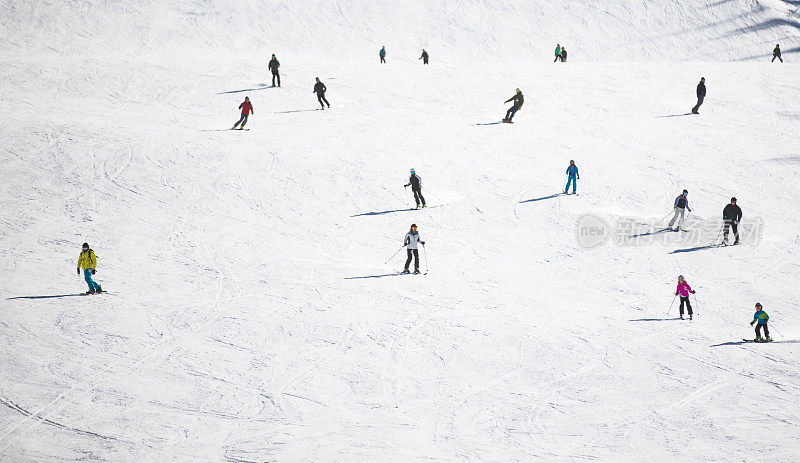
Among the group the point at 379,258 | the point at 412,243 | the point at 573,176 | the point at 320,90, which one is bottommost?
the point at 379,258

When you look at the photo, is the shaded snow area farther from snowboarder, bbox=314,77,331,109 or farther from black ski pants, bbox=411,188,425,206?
snowboarder, bbox=314,77,331,109

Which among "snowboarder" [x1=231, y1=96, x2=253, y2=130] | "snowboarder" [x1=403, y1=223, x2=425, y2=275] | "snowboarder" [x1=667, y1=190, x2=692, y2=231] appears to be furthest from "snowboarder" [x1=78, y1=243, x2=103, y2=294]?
"snowboarder" [x1=667, y1=190, x2=692, y2=231]

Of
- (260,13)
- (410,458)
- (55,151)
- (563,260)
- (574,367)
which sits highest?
(260,13)

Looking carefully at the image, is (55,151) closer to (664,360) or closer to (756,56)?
(664,360)

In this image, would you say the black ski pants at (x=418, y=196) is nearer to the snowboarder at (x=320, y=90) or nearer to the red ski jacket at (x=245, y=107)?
the red ski jacket at (x=245, y=107)

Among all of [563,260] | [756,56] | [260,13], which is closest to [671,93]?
[563,260]

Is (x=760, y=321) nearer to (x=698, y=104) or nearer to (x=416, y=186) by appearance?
(x=416, y=186)

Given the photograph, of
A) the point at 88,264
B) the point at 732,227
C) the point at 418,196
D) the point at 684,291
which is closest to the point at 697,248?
the point at 732,227

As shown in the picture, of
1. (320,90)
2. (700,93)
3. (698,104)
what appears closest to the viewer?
(320,90)
